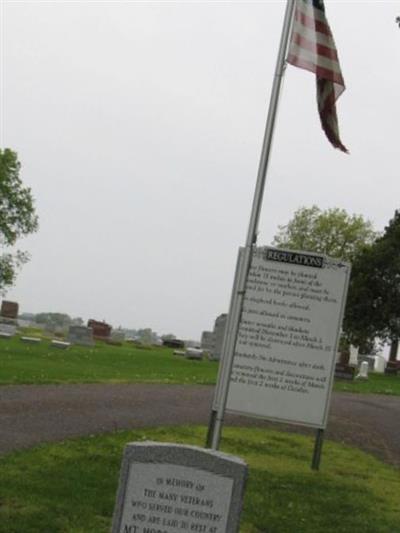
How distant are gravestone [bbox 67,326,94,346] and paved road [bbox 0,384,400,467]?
1602 cm

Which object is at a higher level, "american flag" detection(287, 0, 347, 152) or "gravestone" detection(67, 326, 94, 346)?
"american flag" detection(287, 0, 347, 152)

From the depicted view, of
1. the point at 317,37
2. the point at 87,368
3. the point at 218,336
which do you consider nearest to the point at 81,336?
the point at 218,336

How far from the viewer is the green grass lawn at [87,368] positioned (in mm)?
18562

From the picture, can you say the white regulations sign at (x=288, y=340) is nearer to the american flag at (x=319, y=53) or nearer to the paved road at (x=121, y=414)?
the paved road at (x=121, y=414)

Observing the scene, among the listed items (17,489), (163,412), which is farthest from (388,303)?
(17,489)

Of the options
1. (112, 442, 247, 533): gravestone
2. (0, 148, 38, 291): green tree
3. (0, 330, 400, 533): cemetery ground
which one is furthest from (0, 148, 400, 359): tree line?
(112, 442, 247, 533): gravestone

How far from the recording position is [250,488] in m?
9.55

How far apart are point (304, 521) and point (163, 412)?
6.34 meters

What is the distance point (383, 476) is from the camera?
11320 millimetres

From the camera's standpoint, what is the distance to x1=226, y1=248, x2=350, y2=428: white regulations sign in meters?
11.1

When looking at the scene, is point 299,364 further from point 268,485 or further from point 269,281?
point 268,485

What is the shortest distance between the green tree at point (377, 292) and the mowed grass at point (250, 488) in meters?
37.9

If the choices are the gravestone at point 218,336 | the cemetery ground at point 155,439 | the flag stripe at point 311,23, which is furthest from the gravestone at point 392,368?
the flag stripe at point 311,23

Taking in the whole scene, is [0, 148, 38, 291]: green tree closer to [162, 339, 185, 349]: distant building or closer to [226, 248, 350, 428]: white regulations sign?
[162, 339, 185, 349]: distant building
